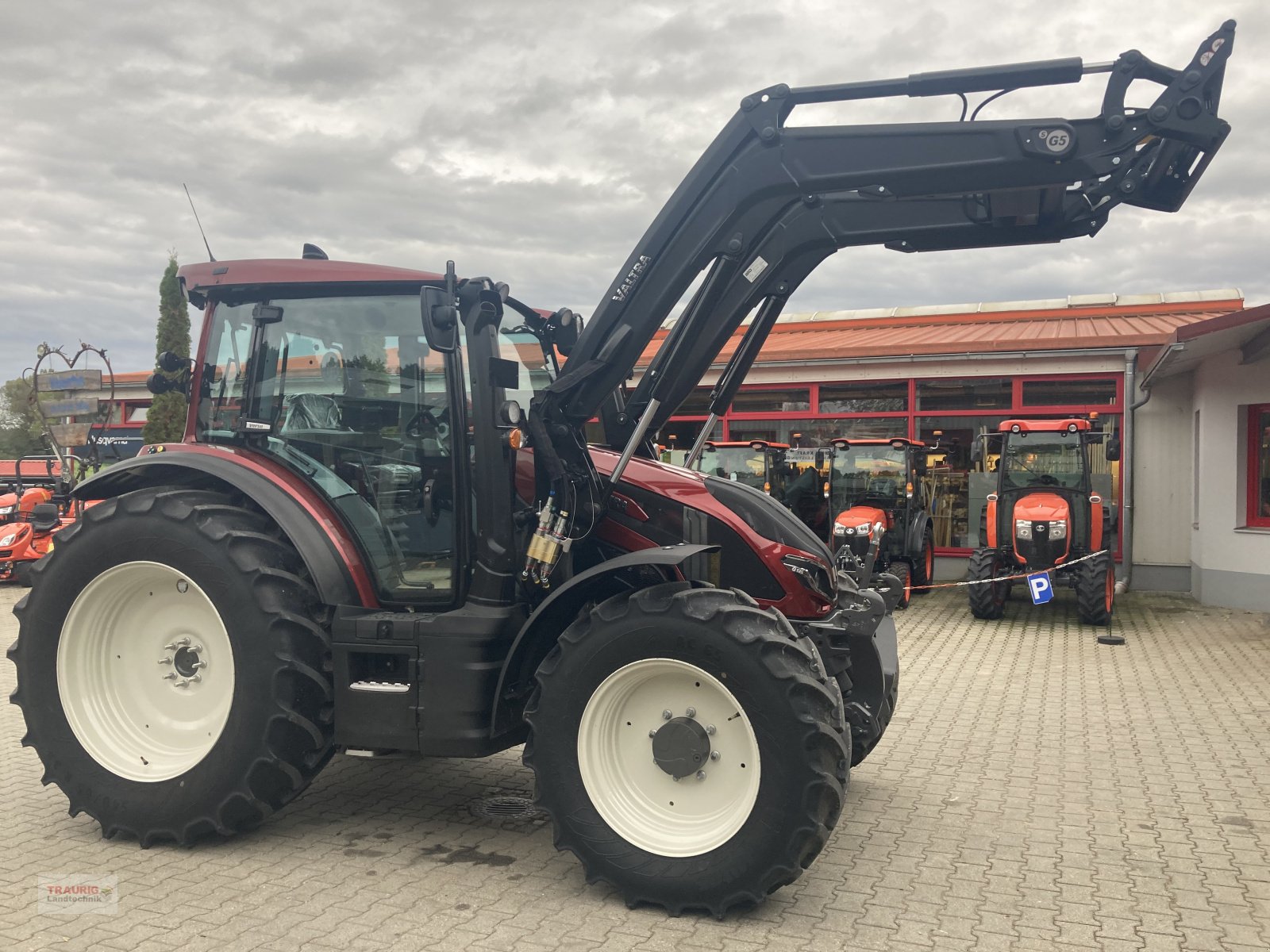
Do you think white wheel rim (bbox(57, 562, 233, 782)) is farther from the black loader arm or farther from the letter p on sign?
the letter p on sign

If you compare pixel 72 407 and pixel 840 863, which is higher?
pixel 72 407

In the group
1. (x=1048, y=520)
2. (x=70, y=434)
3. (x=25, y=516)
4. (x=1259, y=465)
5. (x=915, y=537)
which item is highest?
(x=70, y=434)

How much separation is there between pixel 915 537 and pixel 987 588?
1535 mm

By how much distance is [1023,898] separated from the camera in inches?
152

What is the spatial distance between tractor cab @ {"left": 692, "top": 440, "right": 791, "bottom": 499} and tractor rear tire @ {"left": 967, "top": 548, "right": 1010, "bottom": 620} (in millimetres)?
2926

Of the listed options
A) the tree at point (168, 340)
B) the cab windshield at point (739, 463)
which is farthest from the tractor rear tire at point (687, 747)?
the tree at point (168, 340)

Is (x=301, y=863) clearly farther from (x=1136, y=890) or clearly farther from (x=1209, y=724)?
(x=1209, y=724)

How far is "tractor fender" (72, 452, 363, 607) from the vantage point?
4309mm

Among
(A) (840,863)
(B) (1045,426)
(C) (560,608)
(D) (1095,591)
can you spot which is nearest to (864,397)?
(B) (1045,426)

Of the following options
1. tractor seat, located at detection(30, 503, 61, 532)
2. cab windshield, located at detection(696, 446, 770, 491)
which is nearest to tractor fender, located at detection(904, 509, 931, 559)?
cab windshield, located at detection(696, 446, 770, 491)

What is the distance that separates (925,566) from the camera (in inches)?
512

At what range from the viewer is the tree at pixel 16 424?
38.7 m

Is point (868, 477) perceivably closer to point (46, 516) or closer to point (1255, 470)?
point (1255, 470)

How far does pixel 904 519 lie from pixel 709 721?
30.9ft
